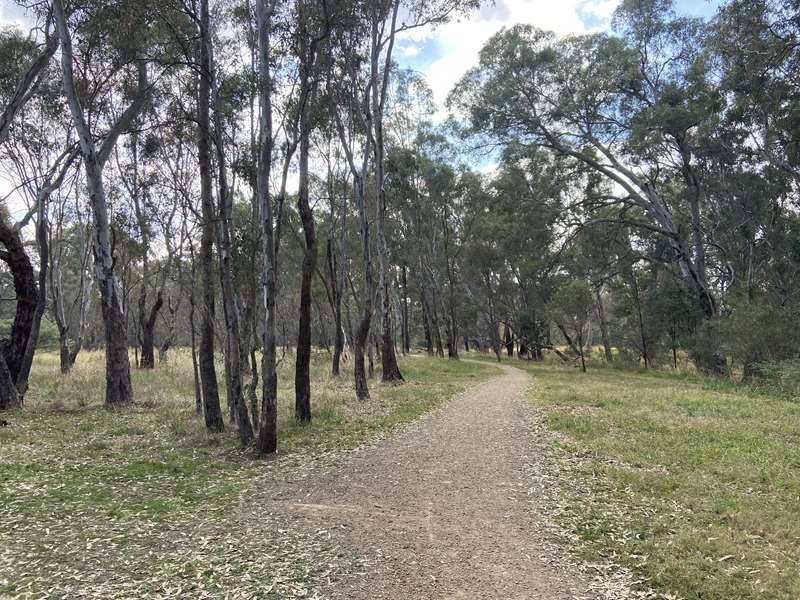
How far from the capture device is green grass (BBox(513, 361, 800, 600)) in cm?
403

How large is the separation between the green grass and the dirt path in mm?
700

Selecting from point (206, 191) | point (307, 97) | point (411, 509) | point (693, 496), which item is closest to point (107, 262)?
point (206, 191)

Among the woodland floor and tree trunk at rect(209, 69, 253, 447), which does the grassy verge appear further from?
tree trunk at rect(209, 69, 253, 447)

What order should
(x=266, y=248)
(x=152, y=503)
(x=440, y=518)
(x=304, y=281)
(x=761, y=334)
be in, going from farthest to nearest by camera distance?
(x=761, y=334) → (x=304, y=281) → (x=266, y=248) → (x=152, y=503) → (x=440, y=518)

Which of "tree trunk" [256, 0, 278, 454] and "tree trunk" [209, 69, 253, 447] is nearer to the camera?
"tree trunk" [256, 0, 278, 454]

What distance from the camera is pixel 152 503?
5.87 meters

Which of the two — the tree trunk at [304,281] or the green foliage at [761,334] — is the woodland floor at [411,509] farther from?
the green foliage at [761,334]

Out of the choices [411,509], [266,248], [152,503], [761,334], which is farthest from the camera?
[761,334]

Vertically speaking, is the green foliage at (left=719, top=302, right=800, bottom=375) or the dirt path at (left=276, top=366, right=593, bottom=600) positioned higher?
the green foliage at (left=719, top=302, right=800, bottom=375)

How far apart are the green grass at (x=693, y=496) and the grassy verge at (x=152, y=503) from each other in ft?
9.80

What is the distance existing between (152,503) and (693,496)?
658 cm

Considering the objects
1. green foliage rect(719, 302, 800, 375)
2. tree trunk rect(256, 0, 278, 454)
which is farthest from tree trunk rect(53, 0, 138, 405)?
green foliage rect(719, 302, 800, 375)

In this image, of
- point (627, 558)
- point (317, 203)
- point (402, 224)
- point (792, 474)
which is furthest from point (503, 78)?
point (627, 558)

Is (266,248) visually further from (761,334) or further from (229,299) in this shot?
(761,334)
